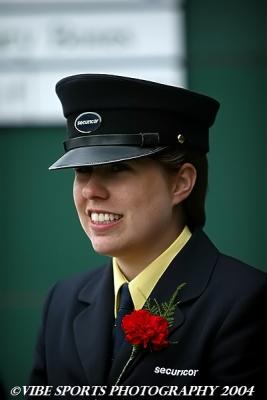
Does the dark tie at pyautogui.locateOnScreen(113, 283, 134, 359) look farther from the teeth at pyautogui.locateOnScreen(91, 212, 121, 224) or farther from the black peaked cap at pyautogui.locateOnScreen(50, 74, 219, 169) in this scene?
the black peaked cap at pyautogui.locateOnScreen(50, 74, 219, 169)

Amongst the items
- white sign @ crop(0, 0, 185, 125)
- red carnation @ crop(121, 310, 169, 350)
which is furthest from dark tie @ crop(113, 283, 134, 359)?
white sign @ crop(0, 0, 185, 125)

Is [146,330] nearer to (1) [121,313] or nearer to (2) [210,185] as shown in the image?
(1) [121,313]

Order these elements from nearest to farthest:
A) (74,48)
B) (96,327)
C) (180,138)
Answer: (180,138)
(96,327)
(74,48)

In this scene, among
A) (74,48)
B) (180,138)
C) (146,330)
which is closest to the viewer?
(146,330)

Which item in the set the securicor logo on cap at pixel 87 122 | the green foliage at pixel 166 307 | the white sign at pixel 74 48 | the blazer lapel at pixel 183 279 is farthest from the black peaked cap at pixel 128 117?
the white sign at pixel 74 48

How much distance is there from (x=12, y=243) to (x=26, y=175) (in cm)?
41

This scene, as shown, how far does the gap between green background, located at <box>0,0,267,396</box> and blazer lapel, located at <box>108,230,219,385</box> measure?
1709mm

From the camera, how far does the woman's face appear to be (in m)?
1.96

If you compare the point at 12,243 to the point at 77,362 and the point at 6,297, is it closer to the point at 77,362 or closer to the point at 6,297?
the point at 6,297

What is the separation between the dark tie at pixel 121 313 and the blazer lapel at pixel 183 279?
58 mm

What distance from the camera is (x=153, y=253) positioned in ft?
6.77

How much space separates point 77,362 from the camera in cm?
211

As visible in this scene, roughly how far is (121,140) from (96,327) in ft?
2.00

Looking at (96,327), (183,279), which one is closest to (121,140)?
(183,279)
